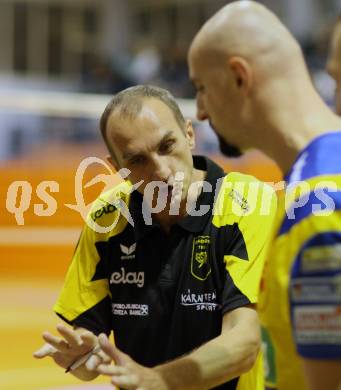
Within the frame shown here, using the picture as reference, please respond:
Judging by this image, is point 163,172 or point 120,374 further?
point 163,172

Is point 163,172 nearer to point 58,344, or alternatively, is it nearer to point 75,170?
point 58,344

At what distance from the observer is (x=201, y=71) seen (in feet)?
8.52

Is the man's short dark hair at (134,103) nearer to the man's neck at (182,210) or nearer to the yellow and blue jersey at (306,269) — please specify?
the man's neck at (182,210)

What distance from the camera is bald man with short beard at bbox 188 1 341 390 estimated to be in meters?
2.29

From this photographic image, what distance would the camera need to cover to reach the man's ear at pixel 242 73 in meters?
2.50

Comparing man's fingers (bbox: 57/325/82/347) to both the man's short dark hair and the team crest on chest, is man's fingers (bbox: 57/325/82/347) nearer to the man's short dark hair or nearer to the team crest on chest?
the team crest on chest

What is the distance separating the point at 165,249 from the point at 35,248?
18.9 ft

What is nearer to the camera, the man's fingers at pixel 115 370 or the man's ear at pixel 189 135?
the man's fingers at pixel 115 370

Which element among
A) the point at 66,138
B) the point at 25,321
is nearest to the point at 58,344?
the point at 25,321

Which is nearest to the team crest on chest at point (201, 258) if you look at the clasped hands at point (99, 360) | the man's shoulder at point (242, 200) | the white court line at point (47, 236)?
the man's shoulder at point (242, 200)

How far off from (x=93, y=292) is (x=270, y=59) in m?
1.70

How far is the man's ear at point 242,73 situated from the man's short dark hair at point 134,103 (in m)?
1.26

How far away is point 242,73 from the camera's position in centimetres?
251

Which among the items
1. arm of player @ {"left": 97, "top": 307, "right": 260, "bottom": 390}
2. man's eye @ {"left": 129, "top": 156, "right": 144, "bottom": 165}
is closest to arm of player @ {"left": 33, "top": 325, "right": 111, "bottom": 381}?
arm of player @ {"left": 97, "top": 307, "right": 260, "bottom": 390}
